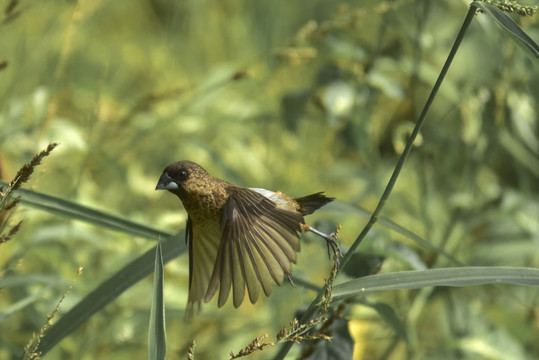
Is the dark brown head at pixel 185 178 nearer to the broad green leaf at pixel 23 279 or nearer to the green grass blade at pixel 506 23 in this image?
the green grass blade at pixel 506 23

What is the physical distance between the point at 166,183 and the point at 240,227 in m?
0.09

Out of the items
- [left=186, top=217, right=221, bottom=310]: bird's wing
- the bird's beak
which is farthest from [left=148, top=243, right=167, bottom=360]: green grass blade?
the bird's beak

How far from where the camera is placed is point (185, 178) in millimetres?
681

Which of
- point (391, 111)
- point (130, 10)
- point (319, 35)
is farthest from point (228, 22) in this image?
point (319, 35)

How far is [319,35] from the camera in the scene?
5.09 ft

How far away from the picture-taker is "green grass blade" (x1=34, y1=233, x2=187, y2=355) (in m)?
1.00

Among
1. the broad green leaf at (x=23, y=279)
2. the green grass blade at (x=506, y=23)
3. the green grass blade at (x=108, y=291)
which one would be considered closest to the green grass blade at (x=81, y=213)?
the green grass blade at (x=108, y=291)

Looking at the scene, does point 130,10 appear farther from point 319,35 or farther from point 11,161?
point 319,35

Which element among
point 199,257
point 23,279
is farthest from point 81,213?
point 199,257

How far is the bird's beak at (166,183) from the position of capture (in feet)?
2.18

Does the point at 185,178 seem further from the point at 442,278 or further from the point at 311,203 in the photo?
the point at 442,278

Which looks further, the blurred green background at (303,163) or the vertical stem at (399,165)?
the blurred green background at (303,163)

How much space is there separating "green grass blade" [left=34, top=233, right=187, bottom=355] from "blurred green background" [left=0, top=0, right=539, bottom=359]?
13cm

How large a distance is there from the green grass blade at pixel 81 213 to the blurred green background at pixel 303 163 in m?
0.10
